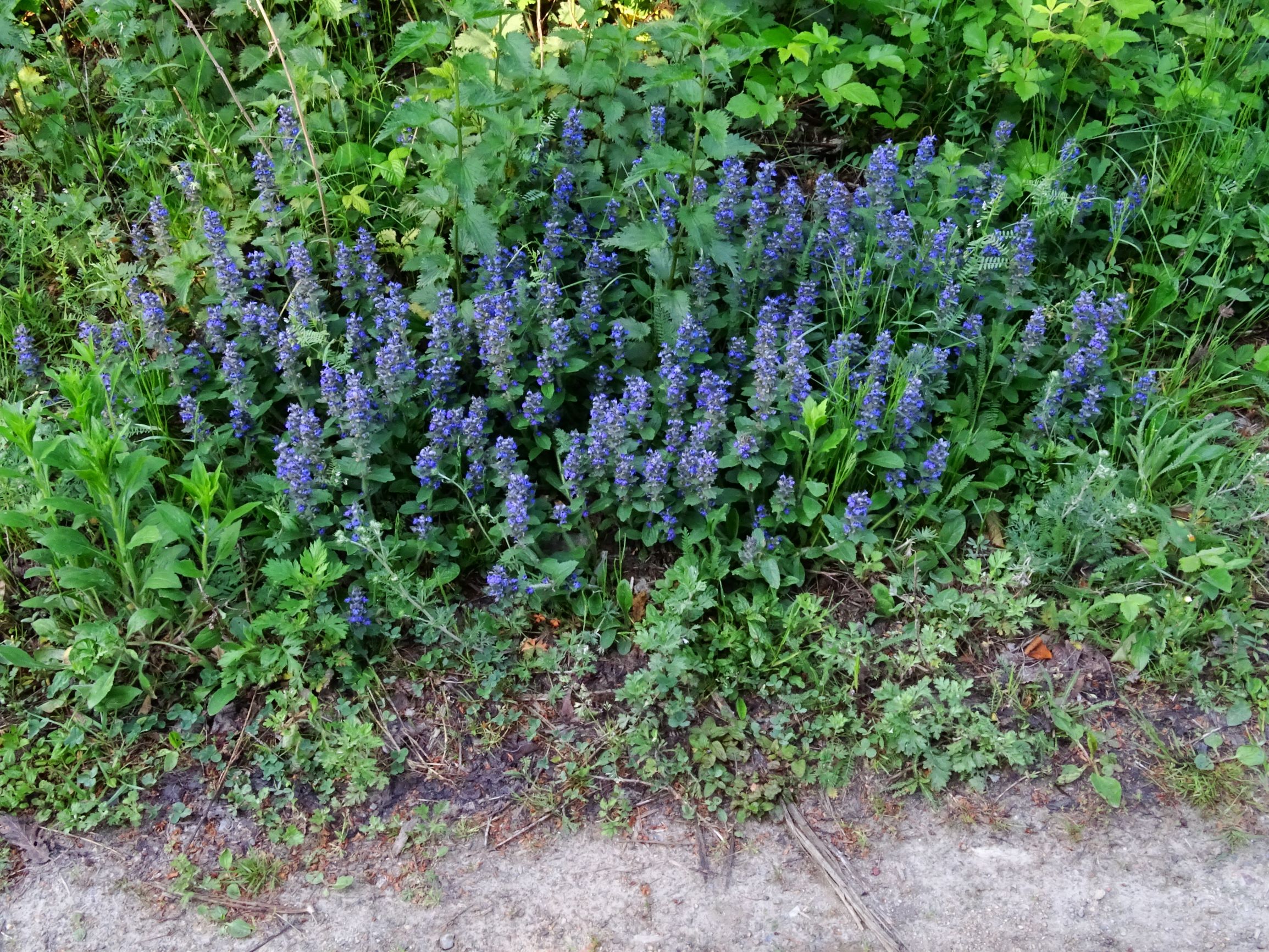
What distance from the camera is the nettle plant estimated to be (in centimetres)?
331

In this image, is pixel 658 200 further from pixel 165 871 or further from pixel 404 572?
pixel 165 871

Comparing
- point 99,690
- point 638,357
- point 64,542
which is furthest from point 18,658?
point 638,357

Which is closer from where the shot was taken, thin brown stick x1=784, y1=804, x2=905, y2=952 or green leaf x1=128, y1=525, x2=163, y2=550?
thin brown stick x1=784, y1=804, x2=905, y2=952

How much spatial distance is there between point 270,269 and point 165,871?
2321 mm

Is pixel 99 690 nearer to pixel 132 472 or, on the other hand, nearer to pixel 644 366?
pixel 132 472

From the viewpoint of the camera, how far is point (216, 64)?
4004mm

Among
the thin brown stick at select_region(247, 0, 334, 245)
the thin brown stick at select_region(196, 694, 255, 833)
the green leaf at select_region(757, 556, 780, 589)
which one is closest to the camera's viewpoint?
the thin brown stick at select_region(196, 694, 255, 833)

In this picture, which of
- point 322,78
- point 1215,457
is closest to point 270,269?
point 322,78

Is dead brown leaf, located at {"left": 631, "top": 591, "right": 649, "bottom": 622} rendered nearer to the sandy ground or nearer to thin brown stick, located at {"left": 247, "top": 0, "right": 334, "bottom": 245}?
the sandy ground

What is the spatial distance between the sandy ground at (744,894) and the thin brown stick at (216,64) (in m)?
2.73

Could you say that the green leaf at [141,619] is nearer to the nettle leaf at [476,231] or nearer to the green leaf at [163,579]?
the green leaf at [163,579]

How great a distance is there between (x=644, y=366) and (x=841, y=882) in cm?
189

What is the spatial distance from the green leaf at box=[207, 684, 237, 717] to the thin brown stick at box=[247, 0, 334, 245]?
68.7 inches

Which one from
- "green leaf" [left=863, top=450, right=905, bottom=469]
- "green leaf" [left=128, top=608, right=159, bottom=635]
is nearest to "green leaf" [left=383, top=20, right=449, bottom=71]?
"green leaf" [left=128, top=608, right=159, bottom=635]
